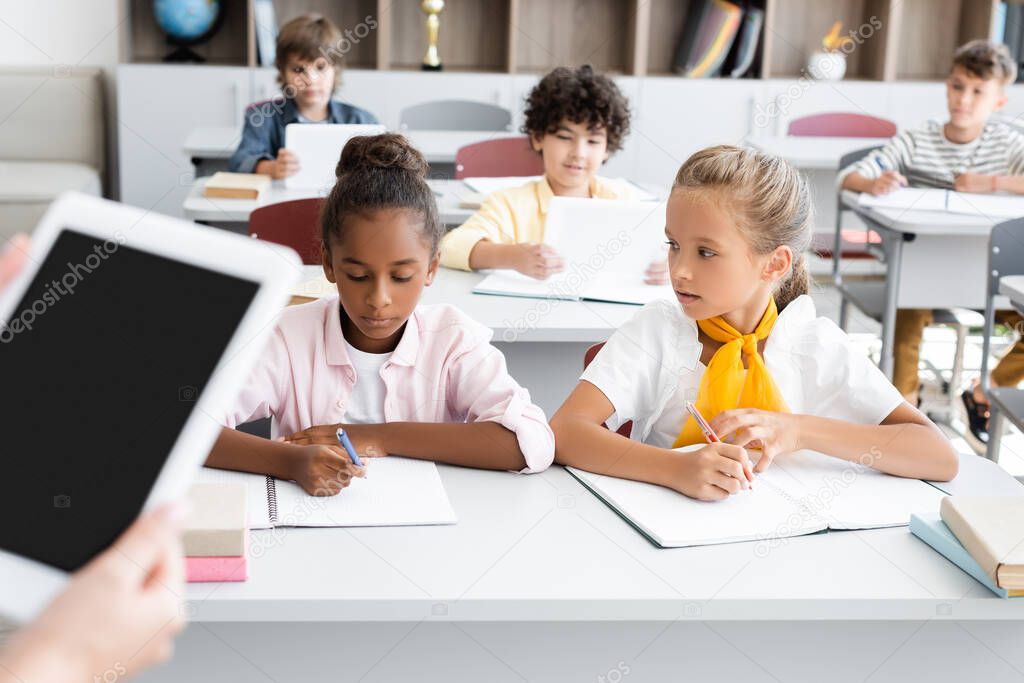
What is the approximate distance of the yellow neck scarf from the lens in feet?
5.20

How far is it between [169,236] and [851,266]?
4892 mm

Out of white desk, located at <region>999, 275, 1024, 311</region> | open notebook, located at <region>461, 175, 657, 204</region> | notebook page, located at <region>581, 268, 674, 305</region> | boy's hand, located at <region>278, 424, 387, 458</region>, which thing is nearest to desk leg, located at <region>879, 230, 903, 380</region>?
white desk, located at <region>999, 275, 1024, 311</region>

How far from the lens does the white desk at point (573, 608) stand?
1.14m

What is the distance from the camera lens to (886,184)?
3.46 metres

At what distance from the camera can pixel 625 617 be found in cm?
114

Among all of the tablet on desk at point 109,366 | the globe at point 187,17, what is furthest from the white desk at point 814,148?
the tablet on desk at point 109,366

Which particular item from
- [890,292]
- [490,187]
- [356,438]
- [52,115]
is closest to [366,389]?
[356,438]

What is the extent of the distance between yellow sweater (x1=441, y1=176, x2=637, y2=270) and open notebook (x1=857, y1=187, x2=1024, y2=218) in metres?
1.00

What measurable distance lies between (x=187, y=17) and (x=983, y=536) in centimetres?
462

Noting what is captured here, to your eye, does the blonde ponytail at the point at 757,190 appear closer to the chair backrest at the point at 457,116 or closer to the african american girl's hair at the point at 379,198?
the african american girl's hair at the point at 379,198

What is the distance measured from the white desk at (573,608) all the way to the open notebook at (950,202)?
2.19 metres

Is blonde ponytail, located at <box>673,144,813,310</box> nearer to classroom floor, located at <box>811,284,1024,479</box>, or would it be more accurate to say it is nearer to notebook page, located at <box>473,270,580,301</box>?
notebook page, located at <box>473,270,580,301</box>

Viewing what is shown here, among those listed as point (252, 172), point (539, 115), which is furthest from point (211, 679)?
point (252, 172)

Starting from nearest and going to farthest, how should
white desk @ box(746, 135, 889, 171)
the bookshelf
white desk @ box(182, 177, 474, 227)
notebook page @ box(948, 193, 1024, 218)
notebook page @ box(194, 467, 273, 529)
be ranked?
1. notebook page @ box(194, 467, 273, 529)
2. white desk @ box(182, 177, 474, 227)
3. notebook page @ box(948, 193, 1024, 218)
4. white desk @ box(746, 135, 889, 171)
5. the bookshelf
